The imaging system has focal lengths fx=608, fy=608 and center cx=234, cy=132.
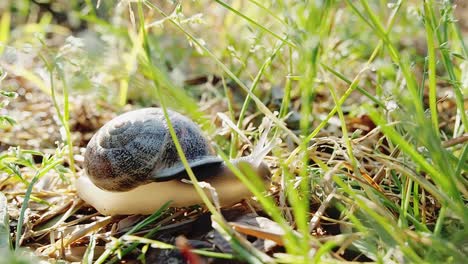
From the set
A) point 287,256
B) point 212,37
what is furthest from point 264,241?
point 212,37

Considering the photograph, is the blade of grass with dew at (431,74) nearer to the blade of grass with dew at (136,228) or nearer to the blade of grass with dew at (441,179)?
the blade of grass with dew at (441,179)

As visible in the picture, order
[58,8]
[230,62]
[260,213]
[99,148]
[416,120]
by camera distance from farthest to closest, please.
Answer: [58,8] → [230,62] → [99,148] → [260,213] → [416,120]

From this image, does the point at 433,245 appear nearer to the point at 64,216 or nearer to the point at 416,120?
the point at 416,120

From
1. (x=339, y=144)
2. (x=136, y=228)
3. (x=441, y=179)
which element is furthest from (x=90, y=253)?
(x=441, y=179)

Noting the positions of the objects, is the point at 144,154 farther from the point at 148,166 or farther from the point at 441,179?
the point at 441,179

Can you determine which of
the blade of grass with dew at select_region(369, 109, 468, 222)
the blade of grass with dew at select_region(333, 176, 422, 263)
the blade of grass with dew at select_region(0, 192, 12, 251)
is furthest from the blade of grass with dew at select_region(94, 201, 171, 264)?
the blade of grass with dew at select_region(369, 109, 468, 222)

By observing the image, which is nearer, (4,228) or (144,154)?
(4,228)

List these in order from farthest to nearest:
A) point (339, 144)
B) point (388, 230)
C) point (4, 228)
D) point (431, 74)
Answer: point (339, 144)
point (4, 228)
point (431, 74)
point (388, 230)

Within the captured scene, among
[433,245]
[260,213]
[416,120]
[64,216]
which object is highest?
[416,120]
